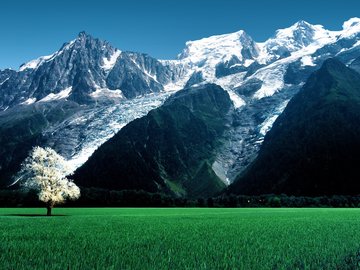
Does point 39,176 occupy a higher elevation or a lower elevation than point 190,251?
higher

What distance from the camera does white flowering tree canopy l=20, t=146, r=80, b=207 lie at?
75000mm

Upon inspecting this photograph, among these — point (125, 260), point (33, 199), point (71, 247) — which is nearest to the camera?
point (125, 260)

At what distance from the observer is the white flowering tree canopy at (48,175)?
2953 inches

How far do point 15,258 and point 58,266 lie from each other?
3.16 meters

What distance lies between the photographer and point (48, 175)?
76688mm

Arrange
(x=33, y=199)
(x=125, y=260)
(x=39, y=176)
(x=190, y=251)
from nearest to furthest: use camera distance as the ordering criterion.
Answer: (x=125, y=260)
(x=190, y=251)
(x=39, y=176)
(x=33, y=199)

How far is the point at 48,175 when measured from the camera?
252 feet

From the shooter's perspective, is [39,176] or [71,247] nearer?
[71,247]

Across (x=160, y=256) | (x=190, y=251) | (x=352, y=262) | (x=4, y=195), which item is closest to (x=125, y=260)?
(x=160, y=256)

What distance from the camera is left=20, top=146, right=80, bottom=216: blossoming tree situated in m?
75.0

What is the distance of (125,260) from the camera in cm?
1516

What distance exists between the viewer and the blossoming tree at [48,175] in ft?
246

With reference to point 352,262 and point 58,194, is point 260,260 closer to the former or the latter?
point 352,262

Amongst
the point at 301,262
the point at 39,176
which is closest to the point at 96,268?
the point at 301,262
